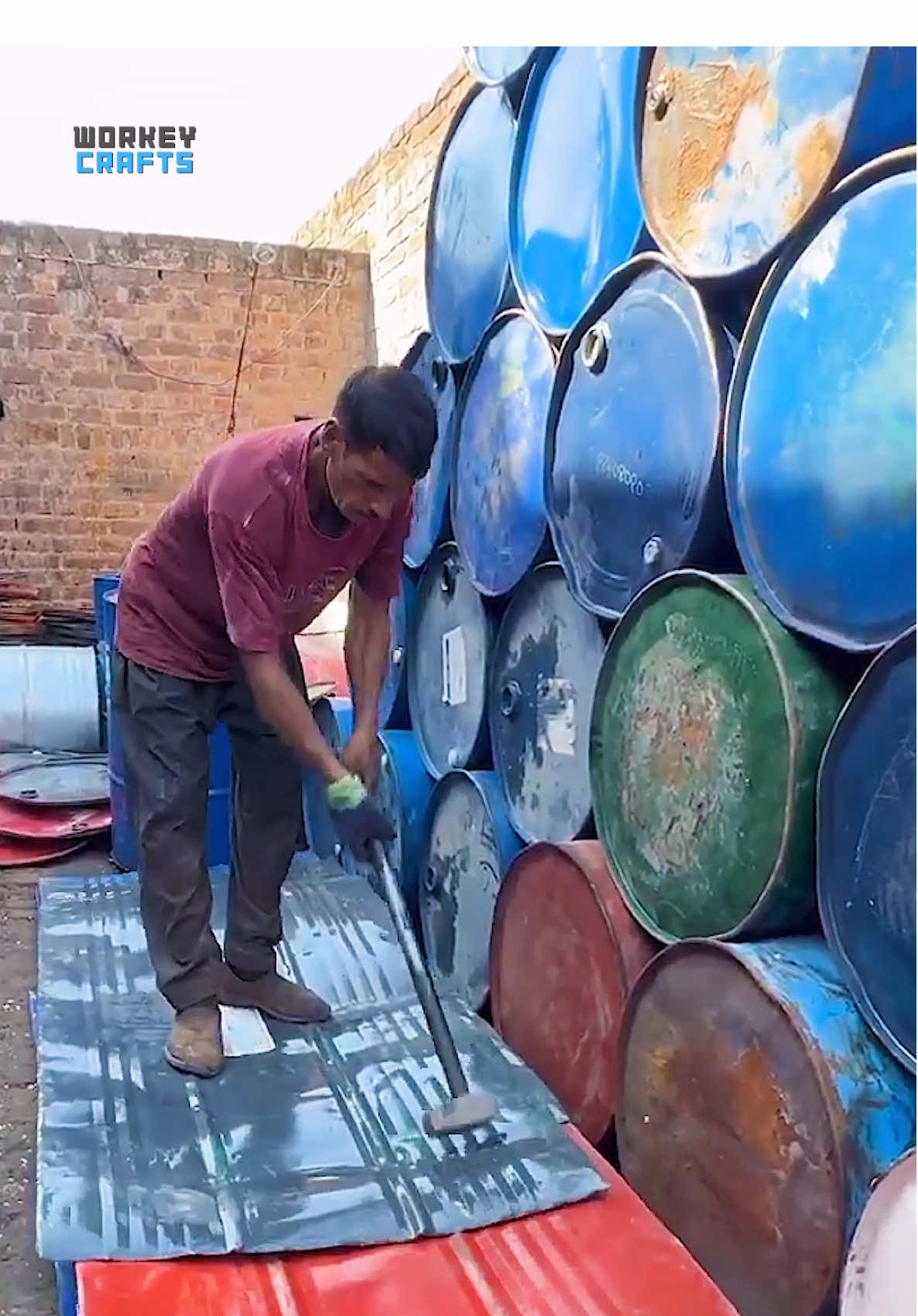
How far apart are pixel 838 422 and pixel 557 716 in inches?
33.3

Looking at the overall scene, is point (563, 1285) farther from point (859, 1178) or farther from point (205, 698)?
point (205, 698)

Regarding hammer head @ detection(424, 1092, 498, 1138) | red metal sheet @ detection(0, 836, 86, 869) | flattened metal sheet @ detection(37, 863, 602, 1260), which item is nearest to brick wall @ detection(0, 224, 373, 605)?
red metal sheet @ detection(0, 836, 86, 869)

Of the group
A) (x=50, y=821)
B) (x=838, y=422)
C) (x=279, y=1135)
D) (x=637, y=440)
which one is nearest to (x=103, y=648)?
(x=50, y=821)

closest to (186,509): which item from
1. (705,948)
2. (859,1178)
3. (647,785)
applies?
(647,785)

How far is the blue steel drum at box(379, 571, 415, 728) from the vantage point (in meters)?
2.76

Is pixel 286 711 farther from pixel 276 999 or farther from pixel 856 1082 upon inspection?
pixel 856 1082

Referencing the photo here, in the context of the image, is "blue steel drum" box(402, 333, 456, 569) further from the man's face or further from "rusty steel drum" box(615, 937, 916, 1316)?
"rusty steel drum" box(615, 937, 916, 1316)

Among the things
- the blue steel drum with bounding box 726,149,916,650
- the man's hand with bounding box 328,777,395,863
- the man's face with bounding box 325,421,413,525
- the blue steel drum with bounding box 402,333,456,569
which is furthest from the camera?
the blue steel drum with bounding box 402,333,456,569

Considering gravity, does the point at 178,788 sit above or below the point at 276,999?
above

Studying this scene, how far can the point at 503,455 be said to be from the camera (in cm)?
223

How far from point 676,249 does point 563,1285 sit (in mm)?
1287

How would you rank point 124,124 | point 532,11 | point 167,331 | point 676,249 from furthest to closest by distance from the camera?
point 167,331
point 676,249
point 124,124
point 532,11

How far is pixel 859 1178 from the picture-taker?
4.13 feet

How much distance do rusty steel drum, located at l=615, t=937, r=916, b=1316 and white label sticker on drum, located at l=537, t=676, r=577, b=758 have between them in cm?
46
